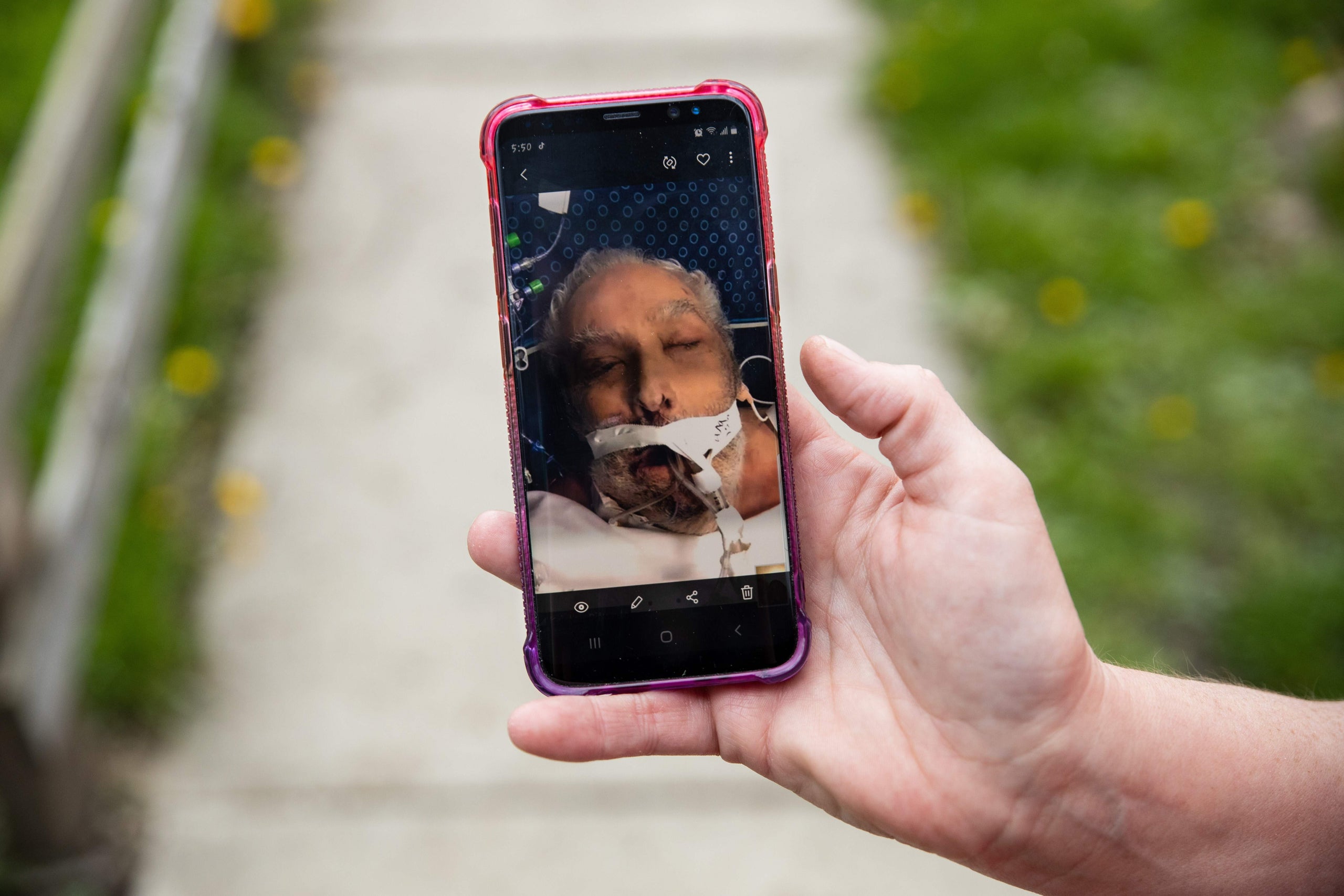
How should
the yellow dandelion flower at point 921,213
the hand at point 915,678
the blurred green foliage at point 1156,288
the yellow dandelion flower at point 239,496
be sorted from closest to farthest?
A: the hand at point 915,678 < the blurred green foliage at point 1156,288 < the yellow dandelion flower at point 239,496 < the yellow dandelion flower at point 921,213

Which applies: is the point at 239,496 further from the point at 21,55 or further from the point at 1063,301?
the point at 1063,301

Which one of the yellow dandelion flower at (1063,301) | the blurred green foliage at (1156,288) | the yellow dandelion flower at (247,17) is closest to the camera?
the blurred green foliage at (1156,288)

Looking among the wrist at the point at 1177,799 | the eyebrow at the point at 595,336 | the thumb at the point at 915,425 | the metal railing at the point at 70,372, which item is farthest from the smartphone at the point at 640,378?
the metal railing at the point at 70,372

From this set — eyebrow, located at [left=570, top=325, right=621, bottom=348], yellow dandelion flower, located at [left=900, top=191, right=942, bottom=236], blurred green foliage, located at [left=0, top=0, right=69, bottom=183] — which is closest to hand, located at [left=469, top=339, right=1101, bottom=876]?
eyebrow, located at [left=570, top=325, right=621, bottom=348]

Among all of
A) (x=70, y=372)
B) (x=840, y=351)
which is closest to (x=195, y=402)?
(x=70, y=372)

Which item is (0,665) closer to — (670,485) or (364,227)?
(670,485)

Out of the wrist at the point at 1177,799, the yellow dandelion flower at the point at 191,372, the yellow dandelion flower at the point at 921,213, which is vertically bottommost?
the wrist at the point at 1177,799

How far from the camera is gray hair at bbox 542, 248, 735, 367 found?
4.99ft

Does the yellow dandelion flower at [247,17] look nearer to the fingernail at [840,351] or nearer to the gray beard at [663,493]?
the gray beard at [663,493]

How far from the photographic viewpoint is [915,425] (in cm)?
144

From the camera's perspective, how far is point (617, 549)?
154 cm

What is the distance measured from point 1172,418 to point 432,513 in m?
1.86

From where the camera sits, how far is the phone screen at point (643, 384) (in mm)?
1521

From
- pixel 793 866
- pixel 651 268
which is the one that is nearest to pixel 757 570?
pixel 651 268
